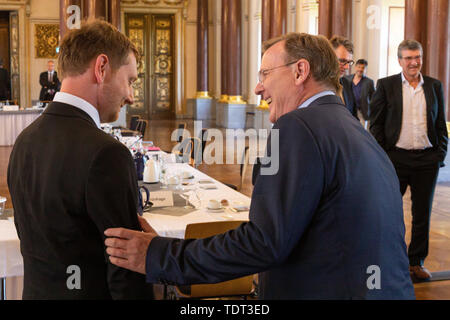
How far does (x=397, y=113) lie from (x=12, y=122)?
9603 millimetres

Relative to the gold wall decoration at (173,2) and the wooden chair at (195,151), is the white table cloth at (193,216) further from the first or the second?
the gold wall decoration at (173,2)

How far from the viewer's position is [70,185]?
4.58 ft

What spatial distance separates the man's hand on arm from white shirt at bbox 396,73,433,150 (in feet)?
11.0

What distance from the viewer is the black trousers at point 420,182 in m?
4.34

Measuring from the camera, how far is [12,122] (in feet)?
39.3

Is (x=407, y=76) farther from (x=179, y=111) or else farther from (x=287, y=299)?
(x=179, y=111)

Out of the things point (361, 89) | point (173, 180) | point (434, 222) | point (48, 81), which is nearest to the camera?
point (173, 180)

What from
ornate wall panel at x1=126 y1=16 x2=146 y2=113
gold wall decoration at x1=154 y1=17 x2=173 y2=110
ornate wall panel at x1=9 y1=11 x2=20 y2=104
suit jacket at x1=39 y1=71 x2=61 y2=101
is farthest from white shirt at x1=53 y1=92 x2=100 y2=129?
gold wall decoration at x1=154 y1=17 x2=173 y2=110

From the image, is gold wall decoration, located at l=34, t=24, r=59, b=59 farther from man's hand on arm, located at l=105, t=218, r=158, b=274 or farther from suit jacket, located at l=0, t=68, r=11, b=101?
man's hand on arm, located at l=105, t=218, r=158, b=274

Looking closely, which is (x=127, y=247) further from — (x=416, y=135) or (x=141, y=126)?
(x=141, y=126)

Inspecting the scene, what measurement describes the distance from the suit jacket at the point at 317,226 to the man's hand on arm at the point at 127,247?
0.07 metres

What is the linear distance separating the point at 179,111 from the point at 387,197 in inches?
769

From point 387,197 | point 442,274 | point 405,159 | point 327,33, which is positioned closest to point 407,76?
point 405,159

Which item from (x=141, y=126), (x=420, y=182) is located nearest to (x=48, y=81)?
(x=141, y=126)
